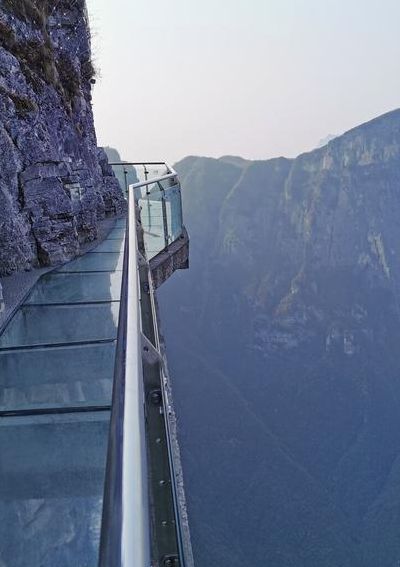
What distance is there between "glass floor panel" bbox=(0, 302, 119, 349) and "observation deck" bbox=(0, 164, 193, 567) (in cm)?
1

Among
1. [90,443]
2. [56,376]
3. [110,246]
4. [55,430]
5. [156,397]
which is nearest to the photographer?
[156,397]

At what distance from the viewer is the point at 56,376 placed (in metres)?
2.87

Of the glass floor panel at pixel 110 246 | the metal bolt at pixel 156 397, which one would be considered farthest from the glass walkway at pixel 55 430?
the glass floor panel at pixel 110 246

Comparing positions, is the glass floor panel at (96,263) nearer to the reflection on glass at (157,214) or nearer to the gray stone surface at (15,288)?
the gray stone surface at (15,288)

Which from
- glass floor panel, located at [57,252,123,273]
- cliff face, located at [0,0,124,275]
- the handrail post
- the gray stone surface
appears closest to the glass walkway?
the gray stone surface

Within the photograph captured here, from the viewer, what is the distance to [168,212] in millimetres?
7934

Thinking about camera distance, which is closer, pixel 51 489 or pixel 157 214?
pixel 51 489

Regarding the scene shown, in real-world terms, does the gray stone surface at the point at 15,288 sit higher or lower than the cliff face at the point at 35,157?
lower

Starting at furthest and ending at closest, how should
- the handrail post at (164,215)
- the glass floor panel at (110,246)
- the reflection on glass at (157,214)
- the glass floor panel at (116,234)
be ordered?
the glass floor panel at (116,234)
the handrail post at (164,215)
the reflection on glass at (157,214)
the glass floor panel at (110,246)

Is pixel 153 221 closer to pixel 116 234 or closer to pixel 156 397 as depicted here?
pixel 116 234

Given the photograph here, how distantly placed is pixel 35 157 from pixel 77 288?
2.72 metres

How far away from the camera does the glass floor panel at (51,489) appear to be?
1.65 metres

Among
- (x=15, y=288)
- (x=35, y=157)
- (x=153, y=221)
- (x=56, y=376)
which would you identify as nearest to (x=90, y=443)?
(x=56, y=376)

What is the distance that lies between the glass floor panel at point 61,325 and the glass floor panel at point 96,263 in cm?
116
